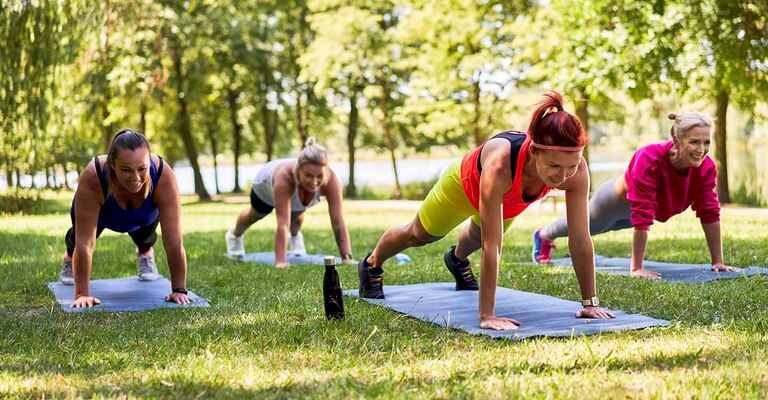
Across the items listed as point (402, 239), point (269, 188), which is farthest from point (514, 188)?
point (269, 188)

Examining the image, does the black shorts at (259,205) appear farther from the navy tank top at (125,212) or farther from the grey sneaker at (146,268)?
the navy tank top at (125,212)

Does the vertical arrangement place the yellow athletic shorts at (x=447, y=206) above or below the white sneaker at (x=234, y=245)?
above

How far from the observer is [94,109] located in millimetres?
26609

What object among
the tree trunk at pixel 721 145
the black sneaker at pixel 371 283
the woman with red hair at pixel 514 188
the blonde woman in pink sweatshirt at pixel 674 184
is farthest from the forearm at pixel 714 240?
the tree trunk at pixel 721 145

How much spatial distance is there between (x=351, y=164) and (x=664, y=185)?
24178mm

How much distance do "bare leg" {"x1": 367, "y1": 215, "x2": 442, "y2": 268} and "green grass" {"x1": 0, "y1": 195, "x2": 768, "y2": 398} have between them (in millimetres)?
391

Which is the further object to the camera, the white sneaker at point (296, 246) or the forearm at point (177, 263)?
the white sneaker at point (296, 246)

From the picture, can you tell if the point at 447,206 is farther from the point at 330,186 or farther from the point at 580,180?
the point at 330,186

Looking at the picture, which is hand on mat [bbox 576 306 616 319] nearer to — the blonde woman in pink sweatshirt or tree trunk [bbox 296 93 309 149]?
the blonde woman in pink sweatshirt

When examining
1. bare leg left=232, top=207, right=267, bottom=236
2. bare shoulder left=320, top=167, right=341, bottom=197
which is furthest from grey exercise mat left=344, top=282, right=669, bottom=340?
bare leg left=232, top=207, right=267, bottom=236

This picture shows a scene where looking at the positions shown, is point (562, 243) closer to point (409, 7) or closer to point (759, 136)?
point (409, 7)

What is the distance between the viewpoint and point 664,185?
6773mm

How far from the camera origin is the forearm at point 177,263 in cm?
562

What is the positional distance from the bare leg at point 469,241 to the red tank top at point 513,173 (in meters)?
0.59
